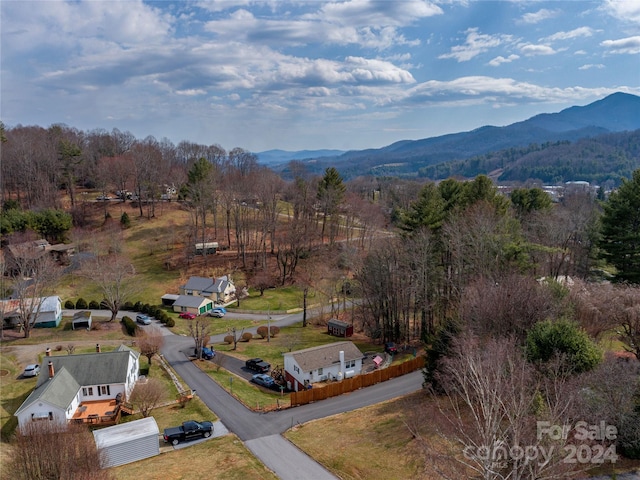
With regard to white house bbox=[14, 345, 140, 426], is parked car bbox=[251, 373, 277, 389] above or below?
below

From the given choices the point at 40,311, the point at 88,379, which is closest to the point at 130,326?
the point at 40,311

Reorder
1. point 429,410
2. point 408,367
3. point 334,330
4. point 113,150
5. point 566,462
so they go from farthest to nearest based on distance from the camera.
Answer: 1. point 113,150
2. point 334,330
3. point 408,367
4. point 429,410
5. point 566,462

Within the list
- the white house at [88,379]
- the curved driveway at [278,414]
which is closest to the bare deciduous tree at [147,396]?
the white house at [88,379]

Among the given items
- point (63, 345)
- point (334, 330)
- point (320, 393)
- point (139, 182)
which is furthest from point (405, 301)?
point (139, 182)

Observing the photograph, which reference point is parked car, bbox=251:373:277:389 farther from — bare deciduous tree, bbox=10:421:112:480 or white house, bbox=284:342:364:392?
bare deciduous tree, bbox=10:421:112:480

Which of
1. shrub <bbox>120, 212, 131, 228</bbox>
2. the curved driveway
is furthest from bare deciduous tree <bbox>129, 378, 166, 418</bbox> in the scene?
shrub <bbox>120, 212, 131, 228</bbox>

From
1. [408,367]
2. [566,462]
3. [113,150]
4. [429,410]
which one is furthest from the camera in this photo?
[113,150]

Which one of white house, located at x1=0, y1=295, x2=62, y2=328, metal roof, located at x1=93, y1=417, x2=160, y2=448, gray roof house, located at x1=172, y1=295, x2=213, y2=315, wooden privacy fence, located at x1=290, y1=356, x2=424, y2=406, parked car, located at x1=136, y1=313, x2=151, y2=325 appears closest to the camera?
metal roof, located at x1=93, y1=417, x2=160, y2=448

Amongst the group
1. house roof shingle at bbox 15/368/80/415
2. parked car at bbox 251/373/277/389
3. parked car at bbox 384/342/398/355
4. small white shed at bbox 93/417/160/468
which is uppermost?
house roof shingle at bbox 15/368/80/415

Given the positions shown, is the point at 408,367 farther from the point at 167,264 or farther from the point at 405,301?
the point at 167,264
